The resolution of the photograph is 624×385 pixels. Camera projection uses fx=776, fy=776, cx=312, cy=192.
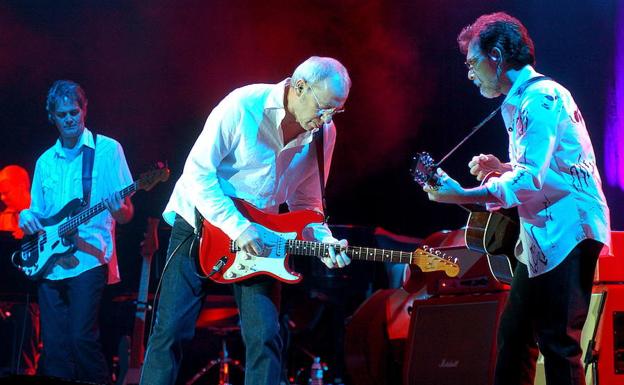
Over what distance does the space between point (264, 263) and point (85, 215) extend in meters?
2.68

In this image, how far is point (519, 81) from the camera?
3.60 metres

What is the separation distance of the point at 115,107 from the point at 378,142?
9.25ft

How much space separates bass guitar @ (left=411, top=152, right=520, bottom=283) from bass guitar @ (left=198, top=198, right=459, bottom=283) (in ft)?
2.19

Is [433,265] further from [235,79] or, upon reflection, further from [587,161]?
[235,79]

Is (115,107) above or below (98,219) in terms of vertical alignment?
above

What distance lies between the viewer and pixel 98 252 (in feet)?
19.9

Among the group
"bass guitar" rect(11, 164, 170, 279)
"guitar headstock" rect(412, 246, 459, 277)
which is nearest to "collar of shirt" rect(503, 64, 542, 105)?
"guitar headstock" rect(412, 246, 459, 277)

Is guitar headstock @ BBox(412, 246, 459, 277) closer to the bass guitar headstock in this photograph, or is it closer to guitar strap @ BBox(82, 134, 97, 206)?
the bass guitar headstock

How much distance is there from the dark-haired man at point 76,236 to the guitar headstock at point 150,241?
28.0 inches

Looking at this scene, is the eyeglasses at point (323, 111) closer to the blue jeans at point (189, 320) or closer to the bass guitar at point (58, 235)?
the blue jeans at point (189, 320)

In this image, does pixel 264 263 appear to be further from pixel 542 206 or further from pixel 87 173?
pixel 87 173

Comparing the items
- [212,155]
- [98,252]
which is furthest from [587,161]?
[98,252]

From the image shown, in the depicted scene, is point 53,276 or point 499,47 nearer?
point 499,47

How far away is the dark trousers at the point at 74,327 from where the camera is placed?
19.2 ft
